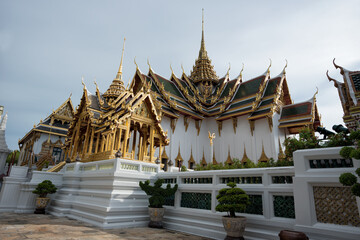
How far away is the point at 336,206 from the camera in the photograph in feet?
10.9

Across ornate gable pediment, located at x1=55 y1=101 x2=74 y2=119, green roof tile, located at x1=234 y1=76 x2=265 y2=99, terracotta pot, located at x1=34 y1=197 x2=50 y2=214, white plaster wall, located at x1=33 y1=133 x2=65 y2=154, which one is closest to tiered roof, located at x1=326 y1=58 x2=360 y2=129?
green roof tile, located at x1=234 y1=76 x2=265 y2=99

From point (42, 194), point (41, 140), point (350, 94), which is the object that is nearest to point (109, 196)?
point (42, 194)

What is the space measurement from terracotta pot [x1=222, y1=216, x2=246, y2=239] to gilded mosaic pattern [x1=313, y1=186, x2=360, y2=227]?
1.20m

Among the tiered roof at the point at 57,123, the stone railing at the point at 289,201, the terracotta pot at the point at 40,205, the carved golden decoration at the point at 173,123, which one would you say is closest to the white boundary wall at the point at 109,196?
the terracotta pot at the point at 40,205

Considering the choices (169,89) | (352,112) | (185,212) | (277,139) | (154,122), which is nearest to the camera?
(185,212)

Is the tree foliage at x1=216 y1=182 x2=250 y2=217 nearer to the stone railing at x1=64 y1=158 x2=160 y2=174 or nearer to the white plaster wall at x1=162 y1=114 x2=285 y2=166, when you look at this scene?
the stone railing at x1=64 y1=158 x2=160 y2=174

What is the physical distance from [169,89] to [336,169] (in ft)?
57.2

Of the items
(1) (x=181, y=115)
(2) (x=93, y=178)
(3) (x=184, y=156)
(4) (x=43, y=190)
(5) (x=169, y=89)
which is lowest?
(4) (x=43, y=190)

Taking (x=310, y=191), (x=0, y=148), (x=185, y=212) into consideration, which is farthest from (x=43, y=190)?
(x=0, y=148)

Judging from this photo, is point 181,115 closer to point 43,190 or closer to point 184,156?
point 184,156

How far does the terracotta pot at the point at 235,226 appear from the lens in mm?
3850

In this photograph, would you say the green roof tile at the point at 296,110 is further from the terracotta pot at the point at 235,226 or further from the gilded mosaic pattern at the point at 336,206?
the terracotta pot at the point at 235,226

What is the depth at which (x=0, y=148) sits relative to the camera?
894 inches

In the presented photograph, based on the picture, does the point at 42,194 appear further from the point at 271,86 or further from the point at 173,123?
the point at 271,86
